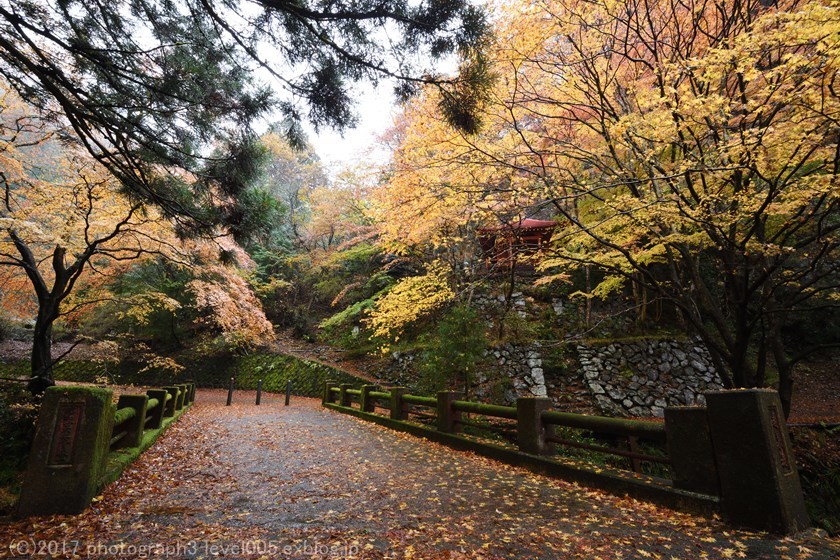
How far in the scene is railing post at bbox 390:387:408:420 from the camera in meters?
9.31

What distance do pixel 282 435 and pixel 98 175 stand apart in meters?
6.72

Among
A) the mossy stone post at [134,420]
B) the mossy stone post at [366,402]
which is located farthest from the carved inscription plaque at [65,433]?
the mossy stone post at [366,402]

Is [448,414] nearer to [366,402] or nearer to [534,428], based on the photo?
[534,428]

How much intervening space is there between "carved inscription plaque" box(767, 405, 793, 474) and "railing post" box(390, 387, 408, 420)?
7.23 m

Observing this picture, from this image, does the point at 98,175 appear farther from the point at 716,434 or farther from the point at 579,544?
the point at 716,434

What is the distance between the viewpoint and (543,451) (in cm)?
553

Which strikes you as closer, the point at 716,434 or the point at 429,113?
the point at 716,434

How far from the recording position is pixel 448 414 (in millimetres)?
7527

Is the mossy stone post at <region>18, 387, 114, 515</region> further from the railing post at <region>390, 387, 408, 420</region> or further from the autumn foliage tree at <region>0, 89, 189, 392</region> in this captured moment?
the railing post at <region>390, 387, 408, 420</region>

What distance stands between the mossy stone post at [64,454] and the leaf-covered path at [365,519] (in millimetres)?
163

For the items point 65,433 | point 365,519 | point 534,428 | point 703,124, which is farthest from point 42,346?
point 703,124

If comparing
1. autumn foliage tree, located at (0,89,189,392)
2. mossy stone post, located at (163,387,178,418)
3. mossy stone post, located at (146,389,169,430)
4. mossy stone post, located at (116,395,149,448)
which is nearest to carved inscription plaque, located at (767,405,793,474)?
mossy stone post, located at (116,395,149,448)

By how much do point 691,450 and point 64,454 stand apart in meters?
5.88

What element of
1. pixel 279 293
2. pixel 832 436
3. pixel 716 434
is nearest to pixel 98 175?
pixel 716 434
